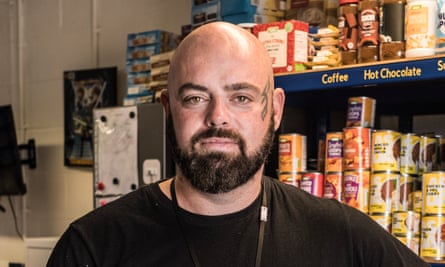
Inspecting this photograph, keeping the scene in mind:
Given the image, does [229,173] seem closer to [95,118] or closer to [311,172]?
[311,172]

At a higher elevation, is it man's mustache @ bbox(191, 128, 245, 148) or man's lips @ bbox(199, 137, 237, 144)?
man's mustache @ bbox(191, 128, 245, 148)

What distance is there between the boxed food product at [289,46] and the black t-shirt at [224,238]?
1033 mm

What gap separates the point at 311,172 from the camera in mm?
2787

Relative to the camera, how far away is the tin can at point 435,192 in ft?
8.11

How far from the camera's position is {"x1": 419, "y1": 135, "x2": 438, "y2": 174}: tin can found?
8.70 feet

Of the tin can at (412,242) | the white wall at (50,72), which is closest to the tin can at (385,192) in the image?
the tin can at (412,242)

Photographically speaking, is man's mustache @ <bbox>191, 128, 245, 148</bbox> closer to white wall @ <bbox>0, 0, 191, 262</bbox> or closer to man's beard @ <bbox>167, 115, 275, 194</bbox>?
man's beard @ <bbox>167, 115, 275, 194</bbox>

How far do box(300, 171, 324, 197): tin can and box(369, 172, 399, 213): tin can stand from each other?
0.24 meters

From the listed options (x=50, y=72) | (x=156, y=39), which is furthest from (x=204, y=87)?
(x=50, y=72)

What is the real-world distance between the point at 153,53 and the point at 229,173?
240cm

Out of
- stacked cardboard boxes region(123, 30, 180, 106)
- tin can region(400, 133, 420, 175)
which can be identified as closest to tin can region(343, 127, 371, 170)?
tin can region(400, 133, 420, 175)

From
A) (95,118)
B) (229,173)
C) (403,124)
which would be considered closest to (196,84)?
(229,173)

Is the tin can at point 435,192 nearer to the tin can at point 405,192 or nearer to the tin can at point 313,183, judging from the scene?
the tin can at point 405,192

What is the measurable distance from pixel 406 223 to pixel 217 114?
1.11 m
